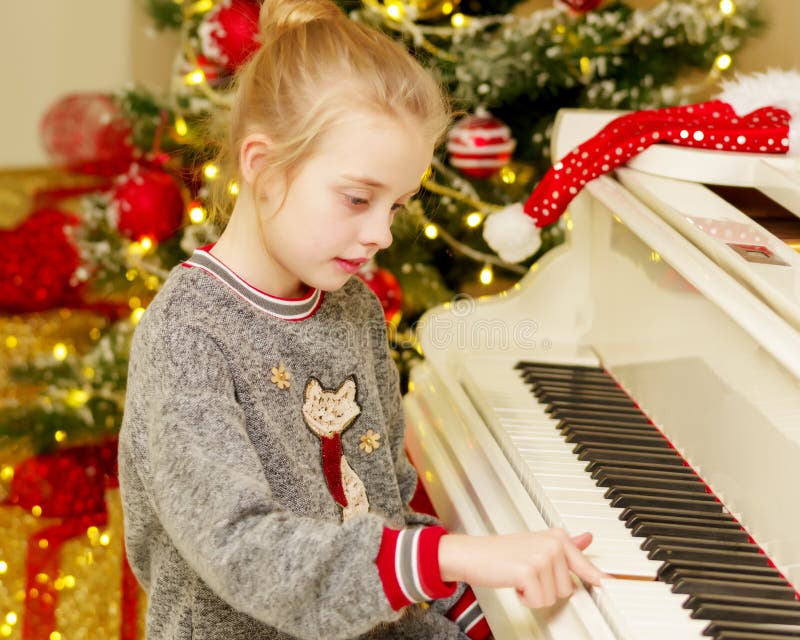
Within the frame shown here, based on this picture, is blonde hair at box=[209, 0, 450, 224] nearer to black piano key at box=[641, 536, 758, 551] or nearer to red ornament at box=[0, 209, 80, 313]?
black piano key at box=[641, 536, 758, 551]

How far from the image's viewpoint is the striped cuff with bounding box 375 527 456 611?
3.29ft

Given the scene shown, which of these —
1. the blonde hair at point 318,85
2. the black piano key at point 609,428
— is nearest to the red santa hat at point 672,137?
the black piano key at point 609,428

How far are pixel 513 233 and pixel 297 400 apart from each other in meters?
0.60

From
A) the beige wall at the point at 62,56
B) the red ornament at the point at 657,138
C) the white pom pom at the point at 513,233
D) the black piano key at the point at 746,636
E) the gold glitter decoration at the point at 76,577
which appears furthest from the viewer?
the beige wall at the point at 62,56

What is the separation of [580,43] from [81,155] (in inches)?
54.8

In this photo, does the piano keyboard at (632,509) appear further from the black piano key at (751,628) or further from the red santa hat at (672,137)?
the red santa hat at (672,137)

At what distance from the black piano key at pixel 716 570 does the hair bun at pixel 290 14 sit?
779 mm

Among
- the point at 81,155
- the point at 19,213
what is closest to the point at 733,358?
the point at 81,155

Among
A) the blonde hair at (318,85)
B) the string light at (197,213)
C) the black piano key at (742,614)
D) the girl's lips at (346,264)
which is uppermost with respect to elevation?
the blonde hair at (318,85)

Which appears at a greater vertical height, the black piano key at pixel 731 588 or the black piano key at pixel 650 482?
the black piano key at pixel 731 588

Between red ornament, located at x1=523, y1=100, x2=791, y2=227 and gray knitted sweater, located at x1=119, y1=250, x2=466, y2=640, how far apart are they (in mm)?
413

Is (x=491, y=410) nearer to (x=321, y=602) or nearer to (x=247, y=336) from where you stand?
(x=247, y=336)

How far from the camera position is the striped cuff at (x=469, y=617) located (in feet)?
4.65

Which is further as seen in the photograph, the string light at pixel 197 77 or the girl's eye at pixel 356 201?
the string light at pixel 197 77
